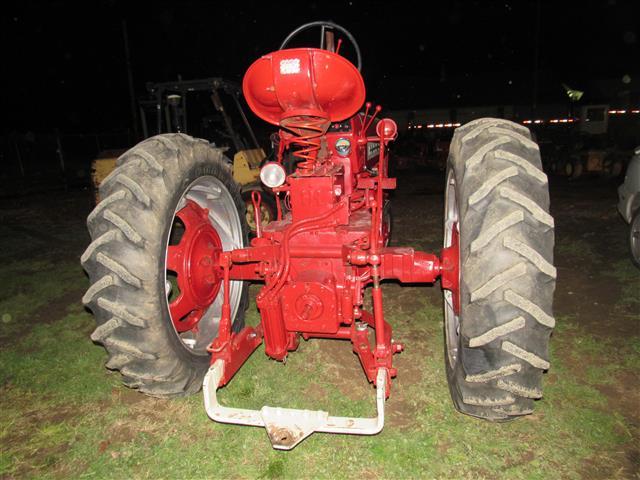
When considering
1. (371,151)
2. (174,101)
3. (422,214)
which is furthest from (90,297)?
(422,214)

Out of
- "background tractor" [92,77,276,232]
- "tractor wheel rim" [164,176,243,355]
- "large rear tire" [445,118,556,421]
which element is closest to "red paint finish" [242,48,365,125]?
"tractor wheel rim" [164,176,243,355]

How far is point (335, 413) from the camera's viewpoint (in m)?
3.02

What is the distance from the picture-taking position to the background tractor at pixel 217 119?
7379mm

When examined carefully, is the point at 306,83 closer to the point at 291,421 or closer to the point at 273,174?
the point at 273,174

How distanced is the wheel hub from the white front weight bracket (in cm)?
85

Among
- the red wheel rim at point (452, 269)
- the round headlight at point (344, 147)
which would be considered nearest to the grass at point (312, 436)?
the red wheel rim at point (452, 269)

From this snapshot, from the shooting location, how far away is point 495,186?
2229 millimetres

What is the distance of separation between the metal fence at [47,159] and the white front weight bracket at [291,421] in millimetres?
16065

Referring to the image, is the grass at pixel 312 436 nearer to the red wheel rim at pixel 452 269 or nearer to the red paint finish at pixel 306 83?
the red wheel rim at pixel 452 269

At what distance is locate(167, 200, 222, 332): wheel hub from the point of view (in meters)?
3.09

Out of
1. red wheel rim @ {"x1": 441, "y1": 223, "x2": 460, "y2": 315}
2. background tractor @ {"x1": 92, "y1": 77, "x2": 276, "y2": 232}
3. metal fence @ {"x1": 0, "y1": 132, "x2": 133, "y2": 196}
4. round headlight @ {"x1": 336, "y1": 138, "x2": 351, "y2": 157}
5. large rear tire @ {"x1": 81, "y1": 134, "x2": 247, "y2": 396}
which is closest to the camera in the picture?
large rear tire @ {"x1": 81, "y1": 134, "x2": 247, "y2": 396}

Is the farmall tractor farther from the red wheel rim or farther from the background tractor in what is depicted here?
the background tractor

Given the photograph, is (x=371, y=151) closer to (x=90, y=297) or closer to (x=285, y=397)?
(x=285, y=397)

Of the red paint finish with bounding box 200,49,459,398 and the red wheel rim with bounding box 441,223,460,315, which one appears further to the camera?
the red wheel rim with bounding box 441,223,460,315
